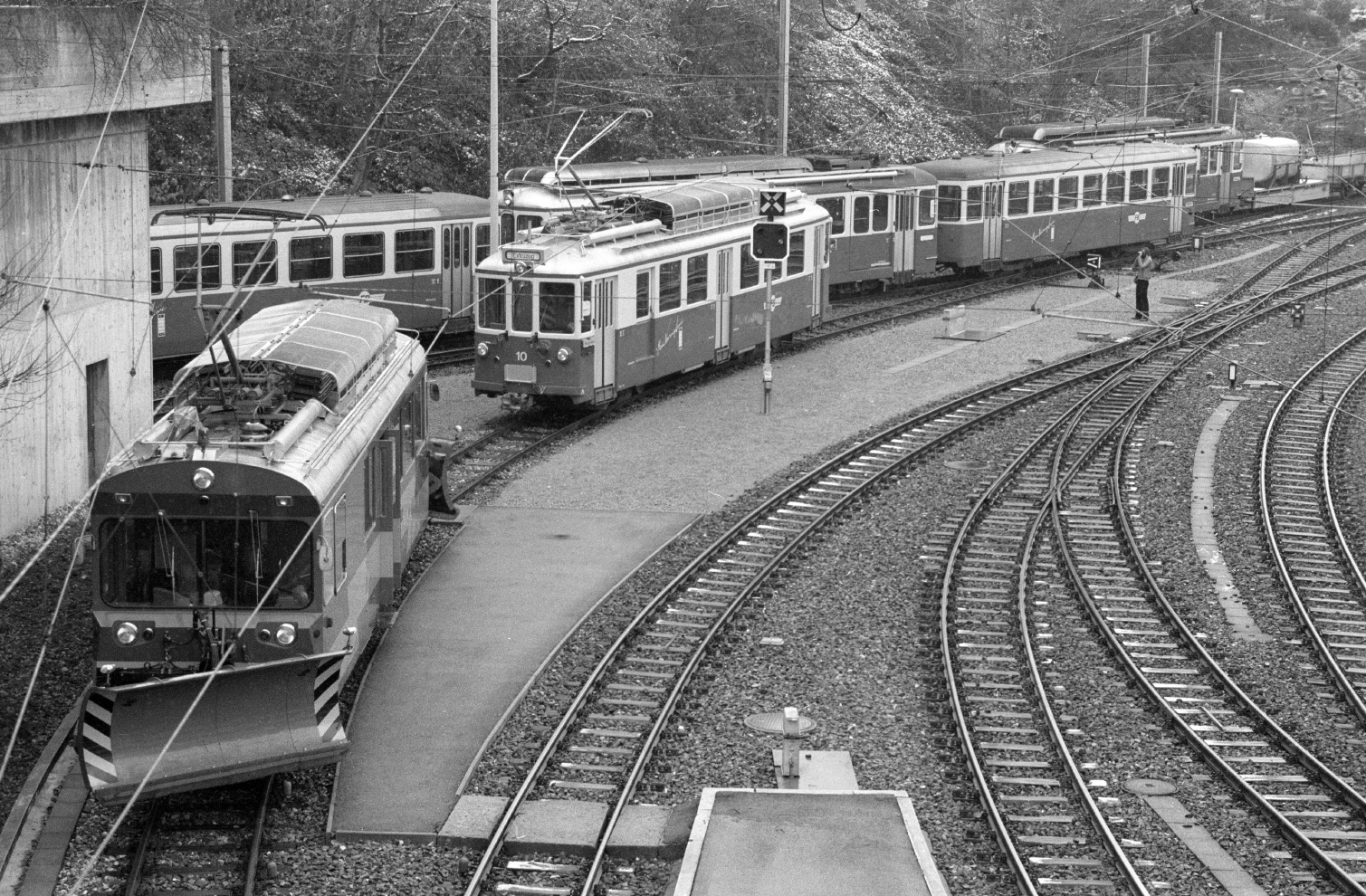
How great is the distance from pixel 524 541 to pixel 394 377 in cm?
361

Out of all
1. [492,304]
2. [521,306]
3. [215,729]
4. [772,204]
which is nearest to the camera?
[215,729]

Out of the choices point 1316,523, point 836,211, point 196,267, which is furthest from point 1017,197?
point 196,267

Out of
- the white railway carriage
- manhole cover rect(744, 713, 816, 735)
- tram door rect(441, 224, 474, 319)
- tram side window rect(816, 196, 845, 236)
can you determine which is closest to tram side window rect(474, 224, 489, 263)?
tram door rect(441, 224, 474, 319)

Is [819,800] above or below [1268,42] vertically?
below

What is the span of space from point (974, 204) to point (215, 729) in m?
29.4

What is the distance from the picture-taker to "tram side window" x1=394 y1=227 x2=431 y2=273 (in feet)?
93.1

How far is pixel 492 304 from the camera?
947 inches

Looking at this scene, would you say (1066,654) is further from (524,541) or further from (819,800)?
(524,541)

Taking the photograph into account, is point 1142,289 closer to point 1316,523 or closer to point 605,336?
point 605,336

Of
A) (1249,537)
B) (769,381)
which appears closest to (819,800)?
(1249,537)

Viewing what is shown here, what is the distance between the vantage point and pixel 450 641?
1518 centimetres

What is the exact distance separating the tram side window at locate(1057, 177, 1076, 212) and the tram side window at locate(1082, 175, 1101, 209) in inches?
16.2

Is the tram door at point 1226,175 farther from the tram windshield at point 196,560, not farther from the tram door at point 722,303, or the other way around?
the tram windshield at point 196,560

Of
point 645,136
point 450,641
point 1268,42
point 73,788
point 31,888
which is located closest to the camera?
point 31,888
